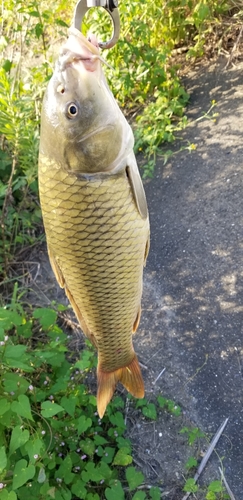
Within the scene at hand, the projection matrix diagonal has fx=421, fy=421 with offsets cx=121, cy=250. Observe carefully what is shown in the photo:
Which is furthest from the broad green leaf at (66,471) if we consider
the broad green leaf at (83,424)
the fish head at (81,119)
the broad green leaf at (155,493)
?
the fish head at (81,119)

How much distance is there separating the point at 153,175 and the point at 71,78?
2.60 m

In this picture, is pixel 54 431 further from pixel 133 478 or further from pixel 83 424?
pixel 133 478

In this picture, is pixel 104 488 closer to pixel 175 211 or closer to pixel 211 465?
pixel 211 465

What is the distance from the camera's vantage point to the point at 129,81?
12.0 ft

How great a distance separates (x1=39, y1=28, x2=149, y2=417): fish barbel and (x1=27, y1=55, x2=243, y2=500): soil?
1.45 metres

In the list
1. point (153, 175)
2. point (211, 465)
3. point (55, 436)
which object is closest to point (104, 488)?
point (55, 436)

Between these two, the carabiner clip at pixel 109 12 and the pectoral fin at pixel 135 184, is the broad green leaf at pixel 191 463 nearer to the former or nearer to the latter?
the pectoral fin at pixel 135 184

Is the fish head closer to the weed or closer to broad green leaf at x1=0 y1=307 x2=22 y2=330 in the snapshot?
the weed

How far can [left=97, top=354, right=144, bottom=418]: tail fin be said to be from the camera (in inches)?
69.1

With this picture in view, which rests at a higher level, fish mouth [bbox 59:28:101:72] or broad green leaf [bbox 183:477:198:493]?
fish mouth [bbox 59:28:101:72]

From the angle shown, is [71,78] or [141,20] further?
[141,20]

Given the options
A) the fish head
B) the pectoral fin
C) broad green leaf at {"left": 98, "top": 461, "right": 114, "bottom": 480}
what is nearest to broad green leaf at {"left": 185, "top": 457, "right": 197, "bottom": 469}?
→ broad green leaf at {"left": 98, "top": 461, "right": 114, "bottom": 480}

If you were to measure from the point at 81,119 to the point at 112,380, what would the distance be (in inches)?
43.9

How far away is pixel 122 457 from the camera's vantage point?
225 cm
